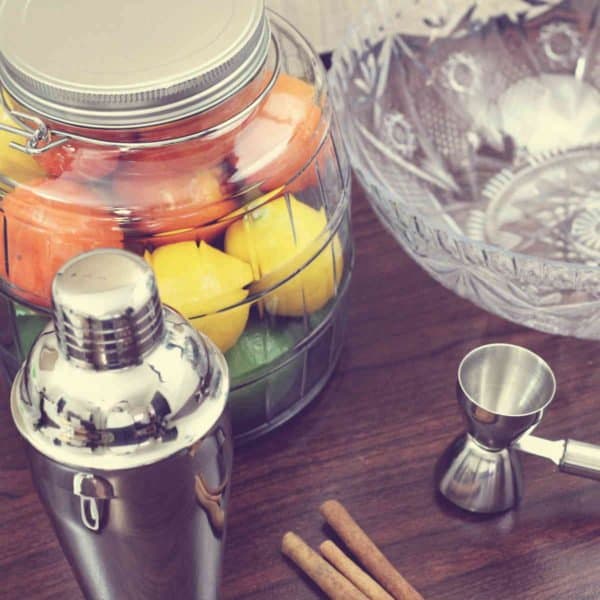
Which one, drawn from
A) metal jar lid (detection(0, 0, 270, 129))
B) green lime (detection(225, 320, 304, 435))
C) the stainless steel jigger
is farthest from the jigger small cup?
metal jar lid (detection(0, 0, 270, 129))

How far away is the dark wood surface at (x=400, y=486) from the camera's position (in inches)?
24.2

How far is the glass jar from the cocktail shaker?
10cm

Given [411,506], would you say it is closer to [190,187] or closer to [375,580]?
[375,580]

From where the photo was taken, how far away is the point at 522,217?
851 mm

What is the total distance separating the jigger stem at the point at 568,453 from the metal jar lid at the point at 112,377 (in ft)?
0.71

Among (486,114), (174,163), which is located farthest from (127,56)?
(486,114)

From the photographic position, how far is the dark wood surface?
62 centimetres

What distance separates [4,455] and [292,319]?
20 cm

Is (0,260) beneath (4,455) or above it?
above

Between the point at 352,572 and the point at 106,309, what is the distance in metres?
0.25

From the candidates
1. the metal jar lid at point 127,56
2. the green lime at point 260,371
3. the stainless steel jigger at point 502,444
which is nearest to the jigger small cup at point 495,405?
the stainless steel jigger at point 502,444

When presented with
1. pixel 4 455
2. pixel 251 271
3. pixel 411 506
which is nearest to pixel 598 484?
pixel 411 506

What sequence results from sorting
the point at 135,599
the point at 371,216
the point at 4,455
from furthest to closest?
1. the point at 371,216
2. the point at 4,455
3. the point at 135,599

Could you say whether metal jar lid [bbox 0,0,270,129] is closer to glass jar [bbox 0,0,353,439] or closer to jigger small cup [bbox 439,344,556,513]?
glass jar [bbox 0,0,353,439]
